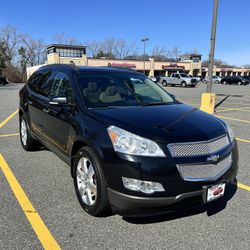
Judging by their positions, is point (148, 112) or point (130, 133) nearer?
point (130, 133)

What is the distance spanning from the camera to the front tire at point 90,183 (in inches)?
125

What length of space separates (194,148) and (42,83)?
3.37m

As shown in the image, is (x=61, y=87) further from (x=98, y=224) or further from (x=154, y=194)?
(x=154, y=194)

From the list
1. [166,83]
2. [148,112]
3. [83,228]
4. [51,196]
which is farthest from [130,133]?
[166,83]

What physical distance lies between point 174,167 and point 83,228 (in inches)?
47.5

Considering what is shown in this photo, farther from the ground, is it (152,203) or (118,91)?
(118,91)

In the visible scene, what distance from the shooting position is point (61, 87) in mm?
4484

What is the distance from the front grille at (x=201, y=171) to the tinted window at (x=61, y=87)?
1.85 m

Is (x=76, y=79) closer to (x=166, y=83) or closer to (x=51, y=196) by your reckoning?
(x=51, y=196)

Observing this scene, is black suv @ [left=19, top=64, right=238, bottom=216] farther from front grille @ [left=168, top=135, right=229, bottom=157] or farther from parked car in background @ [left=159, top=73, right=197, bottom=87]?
parked car in background @ [left=159, top=73, right=197, bottom=87]

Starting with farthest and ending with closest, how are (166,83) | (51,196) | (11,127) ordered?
(166,83), (11,127), (51,196)

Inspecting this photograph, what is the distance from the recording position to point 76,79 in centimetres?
419

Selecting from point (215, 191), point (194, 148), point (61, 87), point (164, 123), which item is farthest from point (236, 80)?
point (194, 148)

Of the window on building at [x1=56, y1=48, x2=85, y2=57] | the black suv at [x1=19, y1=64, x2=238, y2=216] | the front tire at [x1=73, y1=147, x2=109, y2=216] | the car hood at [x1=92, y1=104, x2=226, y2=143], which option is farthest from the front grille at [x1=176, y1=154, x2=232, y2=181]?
the window on building at [x1=56, y1=48, x2=85, y2=57]
